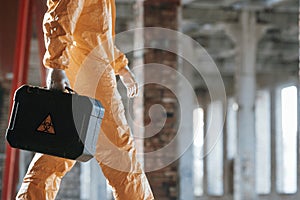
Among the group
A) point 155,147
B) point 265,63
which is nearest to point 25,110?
point 155,147

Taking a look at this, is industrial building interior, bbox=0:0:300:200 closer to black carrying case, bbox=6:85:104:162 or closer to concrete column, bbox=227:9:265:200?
concrete column, bbox=227:9:265:200

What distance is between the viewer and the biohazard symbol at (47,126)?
10.9 feet

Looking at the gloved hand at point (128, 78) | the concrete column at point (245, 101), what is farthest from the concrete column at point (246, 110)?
the gloved hand at point (128, 78)

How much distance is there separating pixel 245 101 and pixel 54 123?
36.7ft

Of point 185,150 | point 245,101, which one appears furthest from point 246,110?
point 185,150

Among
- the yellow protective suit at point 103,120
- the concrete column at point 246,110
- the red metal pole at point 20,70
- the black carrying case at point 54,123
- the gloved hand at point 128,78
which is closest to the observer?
the black carrying case at point 54,123

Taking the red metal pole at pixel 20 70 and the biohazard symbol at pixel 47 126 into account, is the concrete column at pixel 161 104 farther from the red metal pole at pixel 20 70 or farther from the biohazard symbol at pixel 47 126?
the biohazard symbol at pixel 47 126

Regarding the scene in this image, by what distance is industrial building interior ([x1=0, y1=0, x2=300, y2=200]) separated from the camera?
34.1 ft

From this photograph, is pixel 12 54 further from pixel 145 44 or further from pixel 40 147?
pixel 40 147

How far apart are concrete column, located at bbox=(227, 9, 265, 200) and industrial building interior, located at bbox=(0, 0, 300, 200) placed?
2 centimetres

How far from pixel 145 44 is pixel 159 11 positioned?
587mm

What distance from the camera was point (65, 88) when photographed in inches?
133

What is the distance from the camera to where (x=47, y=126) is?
3.33 meters

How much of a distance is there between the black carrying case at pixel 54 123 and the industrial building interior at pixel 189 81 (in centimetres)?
177
